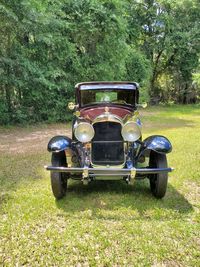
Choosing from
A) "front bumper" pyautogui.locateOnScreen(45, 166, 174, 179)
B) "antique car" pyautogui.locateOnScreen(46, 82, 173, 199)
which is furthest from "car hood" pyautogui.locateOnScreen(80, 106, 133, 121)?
"front bumper" pyautogui.locateOnScreen(45, 166, 174, 179)

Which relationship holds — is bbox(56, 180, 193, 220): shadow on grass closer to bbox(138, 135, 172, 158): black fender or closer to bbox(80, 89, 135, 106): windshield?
bbox(138, 135, 172, 158): black fender

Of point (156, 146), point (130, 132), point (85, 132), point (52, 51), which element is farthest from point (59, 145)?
point (52, 51)

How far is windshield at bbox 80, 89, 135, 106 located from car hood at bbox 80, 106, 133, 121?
0.30 meters

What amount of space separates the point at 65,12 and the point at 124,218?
9.04 metres

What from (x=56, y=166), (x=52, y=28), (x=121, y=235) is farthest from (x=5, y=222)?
(x=52, y=28)

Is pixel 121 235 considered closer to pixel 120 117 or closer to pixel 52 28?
pixel 120 117

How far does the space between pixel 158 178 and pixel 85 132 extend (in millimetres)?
1093

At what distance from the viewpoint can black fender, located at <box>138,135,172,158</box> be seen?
3.69 meters

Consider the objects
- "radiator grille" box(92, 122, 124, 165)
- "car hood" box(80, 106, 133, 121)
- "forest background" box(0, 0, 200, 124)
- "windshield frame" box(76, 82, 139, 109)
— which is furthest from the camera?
"forest background" box(0, 0, 200, 124)

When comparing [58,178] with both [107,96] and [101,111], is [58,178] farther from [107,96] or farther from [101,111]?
[107,96]

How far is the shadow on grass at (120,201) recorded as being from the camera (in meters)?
3.39

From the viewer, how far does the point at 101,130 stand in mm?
3719

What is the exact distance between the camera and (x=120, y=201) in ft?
12.1

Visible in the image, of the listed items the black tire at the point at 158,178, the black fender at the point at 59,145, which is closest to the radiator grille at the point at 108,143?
the black fender at the point at 59,145
